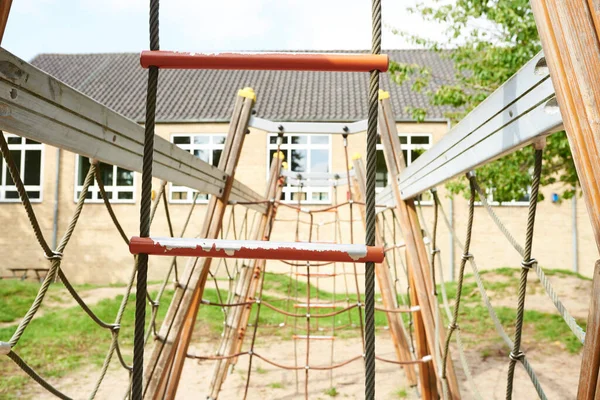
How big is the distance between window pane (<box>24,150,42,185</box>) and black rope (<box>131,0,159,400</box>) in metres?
12.3

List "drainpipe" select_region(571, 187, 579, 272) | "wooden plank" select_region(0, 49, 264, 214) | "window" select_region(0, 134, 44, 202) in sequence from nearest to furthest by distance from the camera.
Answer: "wooden plank" select_region(0, 49, 264, 214), "drainpipe" select_region(571, 187, 579, 272), "window" select_region(0, 134, 44, 202)

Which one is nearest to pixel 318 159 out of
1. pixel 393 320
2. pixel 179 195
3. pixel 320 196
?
pixel 320 196

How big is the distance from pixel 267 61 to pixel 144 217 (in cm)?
44

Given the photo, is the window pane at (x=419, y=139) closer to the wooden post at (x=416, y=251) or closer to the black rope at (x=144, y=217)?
the wooden post at (x=416, y=251)

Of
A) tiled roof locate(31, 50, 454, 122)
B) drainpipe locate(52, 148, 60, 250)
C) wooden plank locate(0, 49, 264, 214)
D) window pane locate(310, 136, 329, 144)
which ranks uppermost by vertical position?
tiled roof locate(31, 50, 454, 122)

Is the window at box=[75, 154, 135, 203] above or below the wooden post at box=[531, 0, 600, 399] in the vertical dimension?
above

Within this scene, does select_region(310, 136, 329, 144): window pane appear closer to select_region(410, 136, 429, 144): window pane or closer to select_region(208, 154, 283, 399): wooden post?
select_region(410, 136, 429, 144): window pane

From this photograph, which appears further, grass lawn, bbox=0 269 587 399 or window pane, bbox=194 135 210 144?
window pane, bbox=194 135 210 144

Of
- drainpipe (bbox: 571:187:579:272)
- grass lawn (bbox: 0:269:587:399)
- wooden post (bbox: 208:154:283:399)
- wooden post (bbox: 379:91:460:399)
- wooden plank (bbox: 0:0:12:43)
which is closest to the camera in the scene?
wooden plank (bbox: 0:0:12:43)

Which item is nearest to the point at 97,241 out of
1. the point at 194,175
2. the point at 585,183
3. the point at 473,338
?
the point at 473,338

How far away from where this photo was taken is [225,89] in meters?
13.3

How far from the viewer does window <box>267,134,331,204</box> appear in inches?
449

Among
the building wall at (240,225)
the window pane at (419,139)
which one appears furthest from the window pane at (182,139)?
the window pane at (419,139)

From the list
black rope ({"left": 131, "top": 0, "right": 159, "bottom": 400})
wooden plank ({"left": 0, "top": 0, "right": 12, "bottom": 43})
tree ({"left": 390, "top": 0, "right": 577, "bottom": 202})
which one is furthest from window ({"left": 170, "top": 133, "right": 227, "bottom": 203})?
wooden plank ({"left": 0, "top": 0, "right": 12, "bottom": 43})
